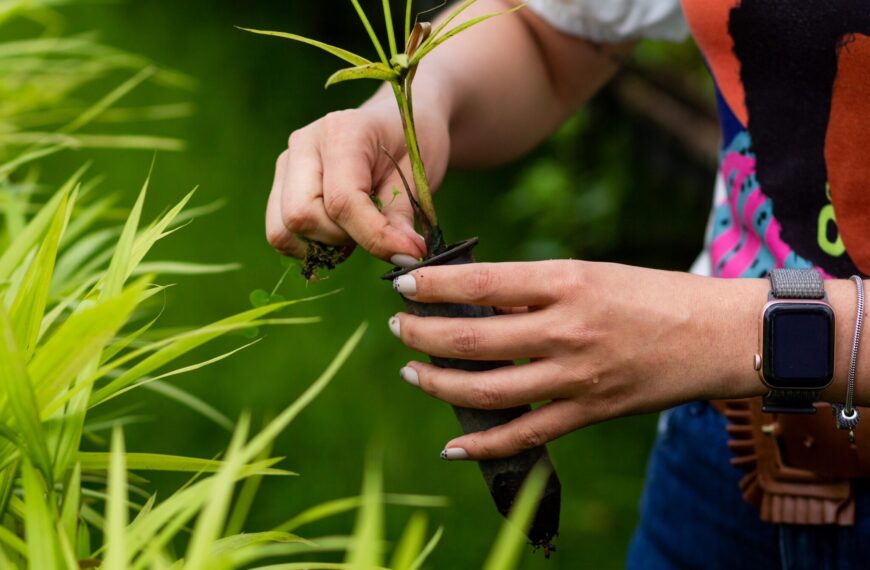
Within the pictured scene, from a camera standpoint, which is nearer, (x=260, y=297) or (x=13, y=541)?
(x=13, y=541)

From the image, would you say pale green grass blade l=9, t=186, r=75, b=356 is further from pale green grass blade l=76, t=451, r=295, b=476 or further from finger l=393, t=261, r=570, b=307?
finger l=393, t=261, r=570, b=307

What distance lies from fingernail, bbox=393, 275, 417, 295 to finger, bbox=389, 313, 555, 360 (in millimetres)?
34

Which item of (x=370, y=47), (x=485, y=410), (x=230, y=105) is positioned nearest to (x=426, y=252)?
(x=485, y=410)

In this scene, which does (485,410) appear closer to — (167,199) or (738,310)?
(738,310)

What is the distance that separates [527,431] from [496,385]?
56mm

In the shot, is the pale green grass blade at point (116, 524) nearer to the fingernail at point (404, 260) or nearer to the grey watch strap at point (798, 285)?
the fingernail at point (404, 260)

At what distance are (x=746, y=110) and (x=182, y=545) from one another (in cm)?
165

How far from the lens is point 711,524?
1.30m

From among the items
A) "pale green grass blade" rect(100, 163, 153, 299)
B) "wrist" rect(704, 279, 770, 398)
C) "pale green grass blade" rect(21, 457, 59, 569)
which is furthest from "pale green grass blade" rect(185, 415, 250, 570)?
"wrist" rect(704, 279, 770, 398)

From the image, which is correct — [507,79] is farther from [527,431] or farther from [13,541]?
[13,541]

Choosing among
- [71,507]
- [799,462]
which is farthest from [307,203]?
[799,462]

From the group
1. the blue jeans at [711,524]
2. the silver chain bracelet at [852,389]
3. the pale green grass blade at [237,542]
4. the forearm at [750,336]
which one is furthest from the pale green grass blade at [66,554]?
the blue jeans at [711,524]

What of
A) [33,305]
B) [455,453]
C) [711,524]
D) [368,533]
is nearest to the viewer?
[368,533]

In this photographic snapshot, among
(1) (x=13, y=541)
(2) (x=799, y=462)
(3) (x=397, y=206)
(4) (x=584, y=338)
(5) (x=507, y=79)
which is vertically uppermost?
(5) (x=507, y=79)
